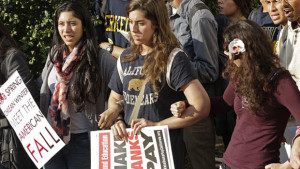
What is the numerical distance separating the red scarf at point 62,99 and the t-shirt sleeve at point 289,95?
1.61 meters

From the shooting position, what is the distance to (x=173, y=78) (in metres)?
2.68

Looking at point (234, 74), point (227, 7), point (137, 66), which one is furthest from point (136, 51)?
point (227, 7)

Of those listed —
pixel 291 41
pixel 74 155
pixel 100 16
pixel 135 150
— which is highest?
pixel 100 16

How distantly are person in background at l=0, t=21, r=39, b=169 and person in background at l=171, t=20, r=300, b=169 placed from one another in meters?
1.49

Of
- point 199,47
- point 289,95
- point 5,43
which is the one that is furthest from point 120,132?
point 5,43

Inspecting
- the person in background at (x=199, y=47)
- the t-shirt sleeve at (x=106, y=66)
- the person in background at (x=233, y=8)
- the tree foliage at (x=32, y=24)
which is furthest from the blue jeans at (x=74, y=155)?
the person in background at (x=233, y=8)

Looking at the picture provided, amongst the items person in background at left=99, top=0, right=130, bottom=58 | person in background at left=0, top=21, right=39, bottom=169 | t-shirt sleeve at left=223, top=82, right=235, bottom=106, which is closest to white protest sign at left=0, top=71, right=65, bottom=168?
person in background at left=0, top=21, right=39, bottom=169

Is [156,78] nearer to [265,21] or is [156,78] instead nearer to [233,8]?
[265,21]

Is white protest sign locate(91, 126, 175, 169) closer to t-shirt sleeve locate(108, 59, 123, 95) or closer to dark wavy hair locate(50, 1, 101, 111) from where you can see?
t-shirt sleeve locate(108, 59, 123, 95)

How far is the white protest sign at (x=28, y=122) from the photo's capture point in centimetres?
315

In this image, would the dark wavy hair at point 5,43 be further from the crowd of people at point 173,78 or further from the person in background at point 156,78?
the person in background at point 156,78

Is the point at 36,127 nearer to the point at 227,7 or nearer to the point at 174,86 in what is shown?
the point at 174,86

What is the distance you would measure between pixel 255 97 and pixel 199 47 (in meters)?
1.21

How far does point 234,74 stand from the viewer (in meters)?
2.71
